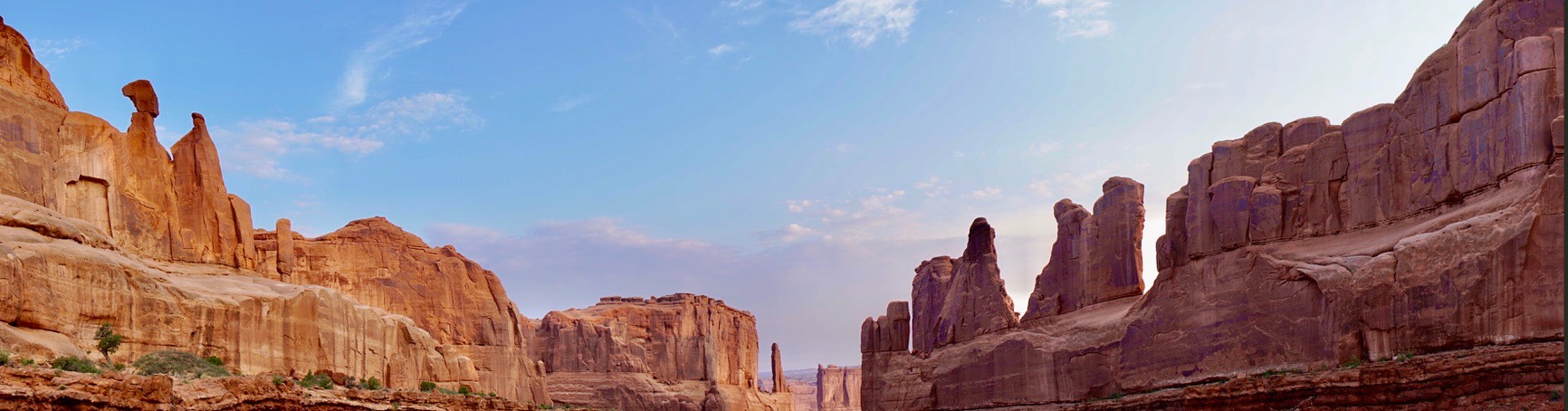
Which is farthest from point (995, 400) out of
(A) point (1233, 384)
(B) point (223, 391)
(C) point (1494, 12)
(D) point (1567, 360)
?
(D) point (1567, 360)

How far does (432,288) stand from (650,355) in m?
47.0

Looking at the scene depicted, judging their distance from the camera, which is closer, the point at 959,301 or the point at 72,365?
the point at 72,365

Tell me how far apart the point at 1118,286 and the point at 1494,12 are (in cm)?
2530

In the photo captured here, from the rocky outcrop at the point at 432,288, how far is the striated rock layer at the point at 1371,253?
31817 millimetres

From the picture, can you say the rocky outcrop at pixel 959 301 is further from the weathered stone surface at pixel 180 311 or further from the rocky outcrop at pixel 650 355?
the rocky outcrop at pixel 650 355

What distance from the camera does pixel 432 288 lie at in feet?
249

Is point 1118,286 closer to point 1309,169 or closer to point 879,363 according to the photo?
point 1309,169

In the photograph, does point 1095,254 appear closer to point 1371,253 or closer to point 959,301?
point 959,301

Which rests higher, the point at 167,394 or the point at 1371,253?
the point at 1371,253

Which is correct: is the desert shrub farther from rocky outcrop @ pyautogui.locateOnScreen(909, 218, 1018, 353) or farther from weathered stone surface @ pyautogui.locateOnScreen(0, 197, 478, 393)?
rocky outcrop @ pyautogui.locateOnScreen(909, 218, 1018, 353)

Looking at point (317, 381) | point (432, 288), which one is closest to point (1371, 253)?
point (317, 381)

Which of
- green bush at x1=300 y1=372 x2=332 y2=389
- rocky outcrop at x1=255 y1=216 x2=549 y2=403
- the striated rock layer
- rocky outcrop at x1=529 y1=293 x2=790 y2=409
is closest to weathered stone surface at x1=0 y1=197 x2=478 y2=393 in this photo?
green bush at x1=300 y1=372 x2=332 y2=389

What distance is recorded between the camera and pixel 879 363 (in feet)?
272

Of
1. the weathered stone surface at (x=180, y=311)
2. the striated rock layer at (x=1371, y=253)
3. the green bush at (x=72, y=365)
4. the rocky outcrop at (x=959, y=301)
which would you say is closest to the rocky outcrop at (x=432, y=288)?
the weathered stone surface at (x=180, y=311)
